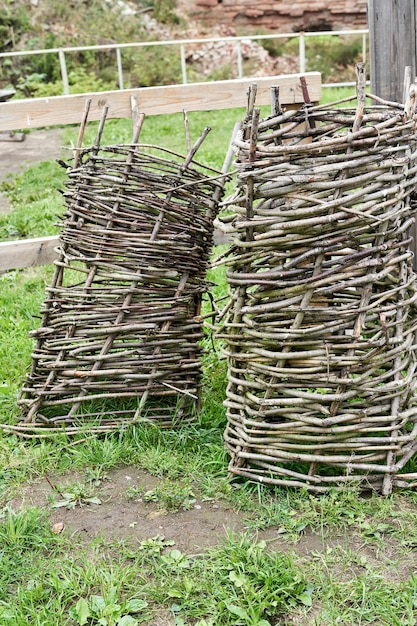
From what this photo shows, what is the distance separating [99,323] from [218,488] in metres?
0.97

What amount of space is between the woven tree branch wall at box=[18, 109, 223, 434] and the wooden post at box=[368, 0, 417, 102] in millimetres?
1021

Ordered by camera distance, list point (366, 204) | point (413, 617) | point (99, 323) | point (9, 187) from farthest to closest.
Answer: point (9, 187)
point (99, 323)
point (366, 204)
point (413, 617)

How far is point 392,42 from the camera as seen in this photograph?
13.2 feet

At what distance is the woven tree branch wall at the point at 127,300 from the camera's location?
146 inches

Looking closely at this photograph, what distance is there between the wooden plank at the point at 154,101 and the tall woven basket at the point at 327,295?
171 cm

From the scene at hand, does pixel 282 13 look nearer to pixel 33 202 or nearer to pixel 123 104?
pixel 33 202

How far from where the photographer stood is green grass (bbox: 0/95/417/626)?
2.60 meters

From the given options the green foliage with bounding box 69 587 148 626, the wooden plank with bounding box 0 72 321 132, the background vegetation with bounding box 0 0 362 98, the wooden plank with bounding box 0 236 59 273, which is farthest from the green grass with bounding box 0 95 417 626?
the background vegetation with bounding box 0 0 362 98

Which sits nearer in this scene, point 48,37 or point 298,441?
point 298,441

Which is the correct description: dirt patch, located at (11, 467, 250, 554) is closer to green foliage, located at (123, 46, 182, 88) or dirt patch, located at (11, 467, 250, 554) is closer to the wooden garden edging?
the wooden garden edging

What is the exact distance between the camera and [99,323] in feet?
12.4

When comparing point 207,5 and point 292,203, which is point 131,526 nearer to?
point 292,203

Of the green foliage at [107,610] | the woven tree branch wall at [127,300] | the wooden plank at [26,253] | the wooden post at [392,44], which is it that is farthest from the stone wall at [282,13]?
the green foliage at [107,610]

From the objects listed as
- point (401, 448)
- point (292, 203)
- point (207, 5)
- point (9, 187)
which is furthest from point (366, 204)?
point (207, 5)
